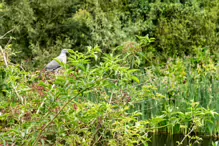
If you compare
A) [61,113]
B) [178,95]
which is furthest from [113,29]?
[61,113]

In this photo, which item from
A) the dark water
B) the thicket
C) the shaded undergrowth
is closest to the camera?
the shaded undergrowth

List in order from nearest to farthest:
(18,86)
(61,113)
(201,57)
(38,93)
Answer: (61,113) → (18,86) → (38,93) → (201,57)

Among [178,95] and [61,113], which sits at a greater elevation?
[61,113]

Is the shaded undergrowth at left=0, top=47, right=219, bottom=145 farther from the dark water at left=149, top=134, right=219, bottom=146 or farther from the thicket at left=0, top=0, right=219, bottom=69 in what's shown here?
the thicket at left=0, top=0, right=219, bottom=69

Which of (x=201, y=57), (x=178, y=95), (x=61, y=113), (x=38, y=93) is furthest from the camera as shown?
(x=201, y=57)

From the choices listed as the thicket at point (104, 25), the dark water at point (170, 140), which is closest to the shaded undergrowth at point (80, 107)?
the dark water at point (170, 140)

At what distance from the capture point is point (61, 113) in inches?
87.2

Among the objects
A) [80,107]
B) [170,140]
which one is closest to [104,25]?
[170,140]

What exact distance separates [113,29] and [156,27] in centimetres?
140

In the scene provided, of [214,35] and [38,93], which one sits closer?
[38,93]

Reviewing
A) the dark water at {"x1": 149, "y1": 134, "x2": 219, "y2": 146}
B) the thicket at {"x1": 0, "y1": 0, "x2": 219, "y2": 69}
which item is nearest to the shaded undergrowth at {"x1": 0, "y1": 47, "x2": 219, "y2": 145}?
the dark water at {"x1": 149, "y1": 134, "x2": 219, "y2": 146}

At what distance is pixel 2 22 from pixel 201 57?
16.7 feet

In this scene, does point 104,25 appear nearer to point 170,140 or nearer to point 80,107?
point 170,140

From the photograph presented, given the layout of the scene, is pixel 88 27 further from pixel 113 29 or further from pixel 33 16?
pixel 33 16
